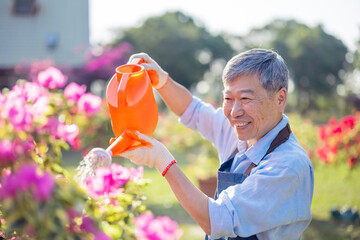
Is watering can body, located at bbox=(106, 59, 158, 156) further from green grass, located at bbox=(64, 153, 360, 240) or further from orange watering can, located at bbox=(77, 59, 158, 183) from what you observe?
green grass, located at bbox=(64, 153, 360, 240)

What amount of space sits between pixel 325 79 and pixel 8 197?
38940 millimetres

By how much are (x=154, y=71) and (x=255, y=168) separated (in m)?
0.71

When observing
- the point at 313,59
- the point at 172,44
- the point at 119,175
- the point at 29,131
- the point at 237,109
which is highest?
the point at 29,131

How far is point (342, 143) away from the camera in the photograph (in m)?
4.40

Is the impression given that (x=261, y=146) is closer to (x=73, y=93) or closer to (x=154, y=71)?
(x=154, y=71)

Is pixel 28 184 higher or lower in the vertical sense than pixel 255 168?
higher

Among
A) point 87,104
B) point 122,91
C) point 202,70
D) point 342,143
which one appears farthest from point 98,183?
point 202,70

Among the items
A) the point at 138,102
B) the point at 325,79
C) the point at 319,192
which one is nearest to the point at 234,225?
the point at 138,102

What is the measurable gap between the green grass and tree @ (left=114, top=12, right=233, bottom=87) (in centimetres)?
2033

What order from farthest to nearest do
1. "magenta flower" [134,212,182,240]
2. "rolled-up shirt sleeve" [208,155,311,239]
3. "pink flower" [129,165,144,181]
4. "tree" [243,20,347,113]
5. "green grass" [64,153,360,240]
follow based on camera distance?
"tree" [243,20,347,113], "green grass" [64,153,360,240], "pink flower" [129,165,144,181], "rolled-up shirt sleeve" [208,155,311,239], "magenta flower" [134,212,182,240]

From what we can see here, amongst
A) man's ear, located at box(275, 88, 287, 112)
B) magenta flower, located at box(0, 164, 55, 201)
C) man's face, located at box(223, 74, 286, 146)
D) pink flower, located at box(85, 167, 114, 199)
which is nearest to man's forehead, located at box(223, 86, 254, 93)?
man's face, located at box(223, 74, 286, 146)

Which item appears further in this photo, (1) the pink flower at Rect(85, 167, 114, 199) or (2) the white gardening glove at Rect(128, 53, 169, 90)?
(2) the white gardening glove at Rect(128, 53, 169, 90)

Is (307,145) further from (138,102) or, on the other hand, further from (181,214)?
(138,102)

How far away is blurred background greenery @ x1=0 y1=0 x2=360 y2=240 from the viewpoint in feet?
17.5
